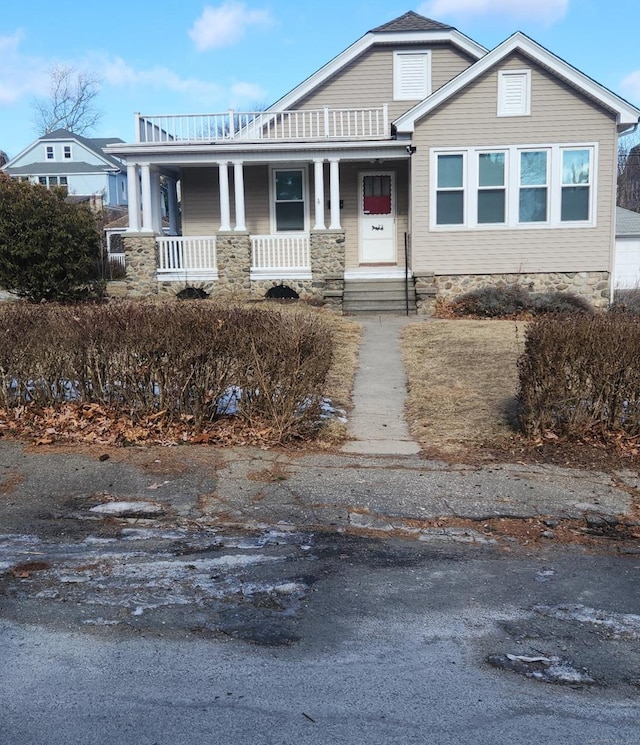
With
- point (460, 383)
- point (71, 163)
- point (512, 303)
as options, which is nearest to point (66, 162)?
point (71, 163)

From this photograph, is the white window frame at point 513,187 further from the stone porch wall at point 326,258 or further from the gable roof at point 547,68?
the stone porch wall at point 326,258

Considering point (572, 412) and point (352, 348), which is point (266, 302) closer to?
point (352, 348)

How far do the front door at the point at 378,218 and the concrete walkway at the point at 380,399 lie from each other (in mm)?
4885

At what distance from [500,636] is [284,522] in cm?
216

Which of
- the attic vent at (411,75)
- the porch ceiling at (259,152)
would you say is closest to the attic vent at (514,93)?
the porch ceiling at (259,152)

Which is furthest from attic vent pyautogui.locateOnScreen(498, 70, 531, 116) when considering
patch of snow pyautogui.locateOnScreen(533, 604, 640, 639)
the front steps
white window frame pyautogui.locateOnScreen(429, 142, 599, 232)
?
patch of snow pyautogui.locateOnScreen(533, 604, 640, 639)

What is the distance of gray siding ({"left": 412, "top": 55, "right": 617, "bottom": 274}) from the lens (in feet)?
57.6

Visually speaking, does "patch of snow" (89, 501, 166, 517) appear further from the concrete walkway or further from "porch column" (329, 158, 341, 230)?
"porch column" (329, 158, 341, 230)

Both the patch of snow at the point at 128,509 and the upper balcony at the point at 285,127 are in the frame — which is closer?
the patch of snow at the point at 128,509

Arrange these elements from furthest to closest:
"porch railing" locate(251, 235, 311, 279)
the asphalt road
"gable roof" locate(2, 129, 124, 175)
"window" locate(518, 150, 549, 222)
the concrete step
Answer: "gable roof" locate(2, 129, 124, 175) < "porch railing" locate(251, 235, 311, 279) < "window" locate(518, 150, 549, 222) < the concrete step < the asphalt road

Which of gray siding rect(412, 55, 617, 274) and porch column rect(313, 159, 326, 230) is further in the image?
porch column rect(313, 159, 326, 230)

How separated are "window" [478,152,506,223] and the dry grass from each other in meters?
3.70

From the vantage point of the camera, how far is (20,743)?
293 cm

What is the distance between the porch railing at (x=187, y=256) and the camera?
1858cm
